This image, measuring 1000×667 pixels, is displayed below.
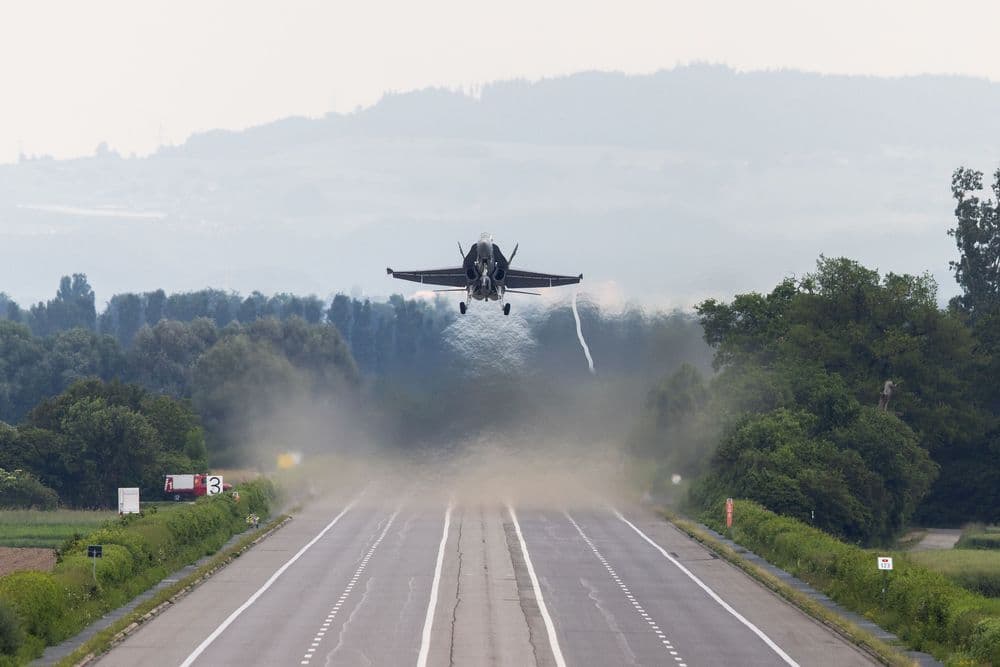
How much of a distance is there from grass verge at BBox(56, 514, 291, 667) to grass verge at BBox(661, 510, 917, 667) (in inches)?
976

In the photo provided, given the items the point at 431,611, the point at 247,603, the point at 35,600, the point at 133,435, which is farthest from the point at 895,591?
the point at 133,435

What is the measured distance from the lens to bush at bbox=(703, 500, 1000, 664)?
46.3 meters

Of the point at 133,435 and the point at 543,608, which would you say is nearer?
the point at 543,608

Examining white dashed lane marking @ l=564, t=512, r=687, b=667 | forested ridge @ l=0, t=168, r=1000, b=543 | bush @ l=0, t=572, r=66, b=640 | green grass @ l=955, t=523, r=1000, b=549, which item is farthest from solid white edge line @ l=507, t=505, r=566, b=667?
green grass @ l=955, t=523, r=1000, b=549

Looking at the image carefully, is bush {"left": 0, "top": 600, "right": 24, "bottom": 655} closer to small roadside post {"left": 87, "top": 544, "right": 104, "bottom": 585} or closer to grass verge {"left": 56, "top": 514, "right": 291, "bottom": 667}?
grass verge {"left": 56, "top": 514, "right": 291, "bottom": 667}

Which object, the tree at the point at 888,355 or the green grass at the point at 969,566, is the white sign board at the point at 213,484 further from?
the green grass at the point at 969,566

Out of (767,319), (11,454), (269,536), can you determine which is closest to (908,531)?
(767,319)

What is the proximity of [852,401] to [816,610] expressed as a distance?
5437 centimetres

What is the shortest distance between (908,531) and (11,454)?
7265 centimetres

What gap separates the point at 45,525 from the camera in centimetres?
10288

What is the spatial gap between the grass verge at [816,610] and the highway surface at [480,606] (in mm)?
540

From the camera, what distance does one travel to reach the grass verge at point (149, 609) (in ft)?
152

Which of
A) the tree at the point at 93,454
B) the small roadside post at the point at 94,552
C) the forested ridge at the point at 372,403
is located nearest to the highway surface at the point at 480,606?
the small roadside post at the point at 94,552

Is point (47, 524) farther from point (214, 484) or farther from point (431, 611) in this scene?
point (431, 611)
